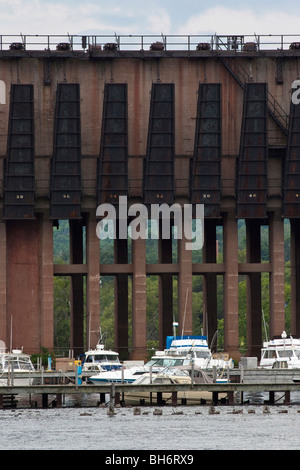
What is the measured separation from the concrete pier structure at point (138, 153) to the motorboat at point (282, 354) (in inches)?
819

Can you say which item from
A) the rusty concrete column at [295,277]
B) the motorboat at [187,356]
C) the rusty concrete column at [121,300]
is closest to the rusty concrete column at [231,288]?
the rusty concrete column at [295,277]

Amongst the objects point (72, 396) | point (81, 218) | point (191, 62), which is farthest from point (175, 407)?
point (191, 62)

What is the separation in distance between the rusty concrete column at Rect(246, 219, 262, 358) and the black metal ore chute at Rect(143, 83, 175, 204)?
46.5 ft

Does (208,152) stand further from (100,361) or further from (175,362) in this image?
(175,362)

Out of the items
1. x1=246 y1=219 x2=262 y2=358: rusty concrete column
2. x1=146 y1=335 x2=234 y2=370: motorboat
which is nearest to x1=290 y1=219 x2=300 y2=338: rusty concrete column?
x1=246 y1=219 x2=262 y2=358: rusty concrete column

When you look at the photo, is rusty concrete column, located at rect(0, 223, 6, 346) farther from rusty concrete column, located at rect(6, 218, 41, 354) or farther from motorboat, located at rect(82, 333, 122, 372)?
motorboat, located at rect(82, 333, 122, 372)

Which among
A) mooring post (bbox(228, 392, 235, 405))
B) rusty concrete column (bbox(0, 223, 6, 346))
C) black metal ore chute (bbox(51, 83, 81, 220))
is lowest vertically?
mooring post (bbox(228, 392, 235, 405))

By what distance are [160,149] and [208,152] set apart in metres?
4.12

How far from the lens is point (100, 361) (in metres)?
118

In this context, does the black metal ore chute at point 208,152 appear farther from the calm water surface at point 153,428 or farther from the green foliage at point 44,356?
the calm water surface at point 153,428

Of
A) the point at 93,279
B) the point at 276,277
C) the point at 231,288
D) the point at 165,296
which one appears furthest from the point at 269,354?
the point at 165,296

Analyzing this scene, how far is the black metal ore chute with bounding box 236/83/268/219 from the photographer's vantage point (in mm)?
134625

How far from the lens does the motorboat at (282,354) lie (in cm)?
11275

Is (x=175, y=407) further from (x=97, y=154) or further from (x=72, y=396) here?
(x=97, y=154)
